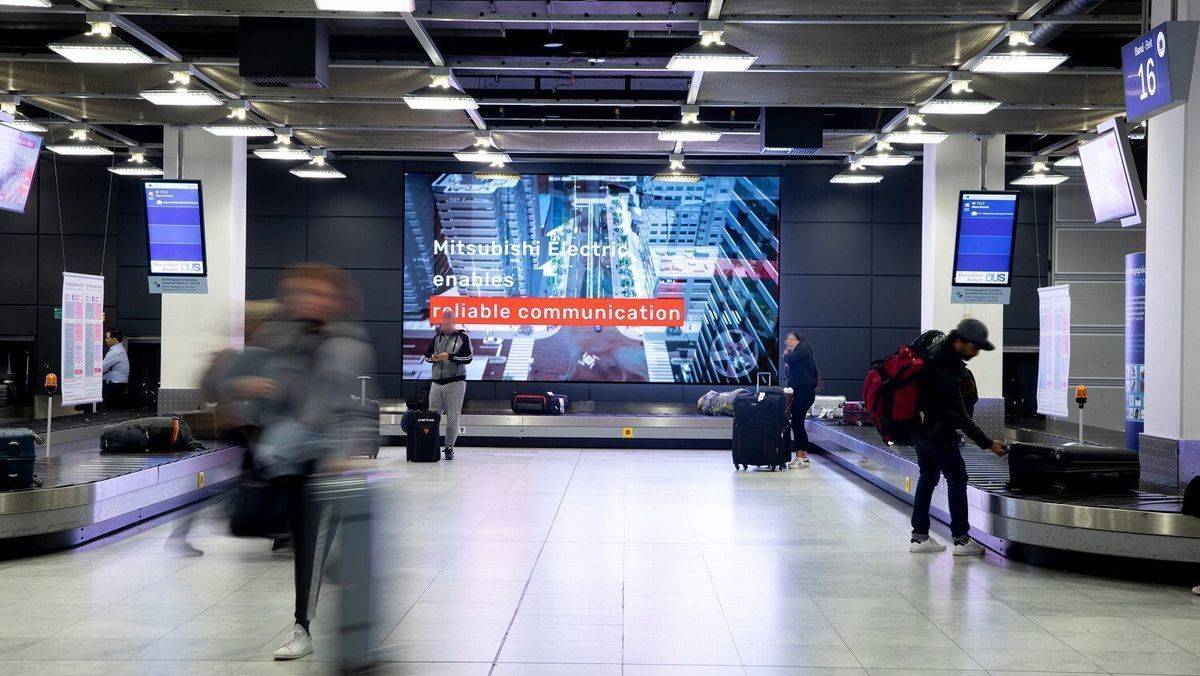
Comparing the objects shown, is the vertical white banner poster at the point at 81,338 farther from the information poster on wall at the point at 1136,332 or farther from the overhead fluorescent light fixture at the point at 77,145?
the information poster on wall at the point at 1136,332

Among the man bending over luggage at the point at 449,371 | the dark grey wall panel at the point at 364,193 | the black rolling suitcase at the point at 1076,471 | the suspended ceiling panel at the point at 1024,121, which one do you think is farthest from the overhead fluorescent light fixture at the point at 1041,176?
the dark grey wall panel at the point at 364,193

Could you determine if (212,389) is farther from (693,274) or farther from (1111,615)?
(693,274)

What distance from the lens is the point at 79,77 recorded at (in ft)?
33.9

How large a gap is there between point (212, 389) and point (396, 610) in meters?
1.88

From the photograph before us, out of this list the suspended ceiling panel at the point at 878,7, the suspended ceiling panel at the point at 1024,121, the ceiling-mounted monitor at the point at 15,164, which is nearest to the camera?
the suspended ceiling panel at the point at 878,7

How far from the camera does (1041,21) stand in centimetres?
818

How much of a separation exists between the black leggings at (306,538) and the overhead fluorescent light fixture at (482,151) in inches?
365

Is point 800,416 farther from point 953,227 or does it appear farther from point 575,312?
point 575,312

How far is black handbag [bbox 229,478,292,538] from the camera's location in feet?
12.6

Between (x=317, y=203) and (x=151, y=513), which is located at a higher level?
(x=317, y=203)

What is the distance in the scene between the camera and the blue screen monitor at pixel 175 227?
11852 mm

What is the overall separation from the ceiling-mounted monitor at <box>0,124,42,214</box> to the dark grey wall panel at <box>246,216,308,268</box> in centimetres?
682

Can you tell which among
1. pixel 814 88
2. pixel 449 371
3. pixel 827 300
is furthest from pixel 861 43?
pixel 827 300

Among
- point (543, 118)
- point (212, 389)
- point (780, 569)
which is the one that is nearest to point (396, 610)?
point (212, 389)
